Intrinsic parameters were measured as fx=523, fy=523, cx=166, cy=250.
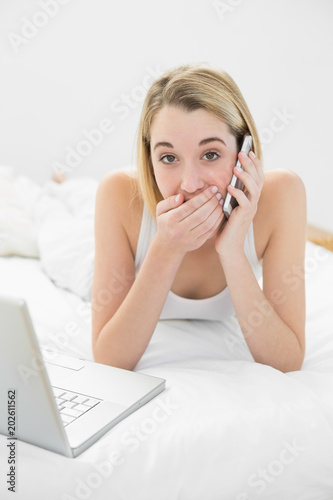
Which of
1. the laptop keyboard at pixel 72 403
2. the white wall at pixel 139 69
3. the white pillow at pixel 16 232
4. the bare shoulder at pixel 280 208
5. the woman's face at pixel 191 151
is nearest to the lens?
the laptop keyboard at pixel 72 403

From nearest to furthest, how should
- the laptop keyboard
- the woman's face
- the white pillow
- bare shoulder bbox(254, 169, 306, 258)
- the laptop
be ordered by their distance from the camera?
the laptop
the laptop keyboard
the woman's face
bare shoulder bbox(254, 169, 306, 258)
the white pillow

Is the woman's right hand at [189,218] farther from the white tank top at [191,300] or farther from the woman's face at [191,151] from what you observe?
the white tank top at [191,300]

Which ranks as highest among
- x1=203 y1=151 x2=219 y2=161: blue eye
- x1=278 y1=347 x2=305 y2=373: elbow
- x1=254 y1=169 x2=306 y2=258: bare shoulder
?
x1=203 y1=151 x2=219 y2=161: blue eye

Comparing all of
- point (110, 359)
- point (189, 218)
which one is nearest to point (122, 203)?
point (189, 218)

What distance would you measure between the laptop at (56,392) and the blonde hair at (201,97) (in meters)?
0.50

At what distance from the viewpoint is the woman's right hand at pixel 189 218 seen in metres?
0.99

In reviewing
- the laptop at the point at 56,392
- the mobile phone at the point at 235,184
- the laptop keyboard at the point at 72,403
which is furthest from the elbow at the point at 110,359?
the mobile phone at the point at 235,184

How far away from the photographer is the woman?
996 mm

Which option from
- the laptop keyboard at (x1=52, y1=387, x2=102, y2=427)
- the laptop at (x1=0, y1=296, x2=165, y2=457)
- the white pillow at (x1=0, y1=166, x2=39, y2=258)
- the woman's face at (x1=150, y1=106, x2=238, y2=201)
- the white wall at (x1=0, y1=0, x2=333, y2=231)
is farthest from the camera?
the white wall at (x1=0, y1=0, x2=333, y2=231)

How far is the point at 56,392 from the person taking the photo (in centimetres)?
81

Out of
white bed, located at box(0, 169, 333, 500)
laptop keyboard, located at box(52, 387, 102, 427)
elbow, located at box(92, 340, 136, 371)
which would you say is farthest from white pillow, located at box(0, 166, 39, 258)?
laptop keyboard, located at box(52, 387, 102, 427)

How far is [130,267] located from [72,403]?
1.48 feet

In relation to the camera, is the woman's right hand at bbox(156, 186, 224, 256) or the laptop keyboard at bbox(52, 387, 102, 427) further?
the woman's right hand at bbox(156, 186, 224, 256)

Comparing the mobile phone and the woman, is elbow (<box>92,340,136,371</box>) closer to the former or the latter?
the woman
